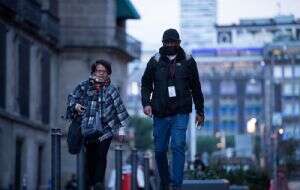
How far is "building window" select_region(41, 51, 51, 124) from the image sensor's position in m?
48.8

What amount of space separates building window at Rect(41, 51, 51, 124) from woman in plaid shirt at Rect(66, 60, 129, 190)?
3862 cm

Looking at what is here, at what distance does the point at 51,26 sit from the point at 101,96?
135ft

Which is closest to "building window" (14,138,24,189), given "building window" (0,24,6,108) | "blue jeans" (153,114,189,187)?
"building window" (0,24,6,108)

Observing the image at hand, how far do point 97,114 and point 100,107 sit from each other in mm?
82

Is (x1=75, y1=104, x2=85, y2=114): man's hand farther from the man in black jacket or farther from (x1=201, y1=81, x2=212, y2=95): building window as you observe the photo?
(x1=201, y1=81, x2=212, y2=95): building window

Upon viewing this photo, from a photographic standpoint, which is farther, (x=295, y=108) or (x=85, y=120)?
(x=295, y=108)

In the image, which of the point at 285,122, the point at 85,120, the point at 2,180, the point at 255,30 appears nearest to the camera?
the point at 85,120

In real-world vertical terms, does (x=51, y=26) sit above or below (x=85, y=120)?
above

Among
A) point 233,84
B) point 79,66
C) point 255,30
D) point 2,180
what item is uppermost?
point 255,30

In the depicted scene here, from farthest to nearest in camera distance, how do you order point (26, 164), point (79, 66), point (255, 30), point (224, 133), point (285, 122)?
1. point (255, 30)
2. point (224, 133)
3. point (285, 122)
4. point (79, 66)
5. point (26, 164)

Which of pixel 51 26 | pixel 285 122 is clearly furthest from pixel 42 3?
pixel 285 122

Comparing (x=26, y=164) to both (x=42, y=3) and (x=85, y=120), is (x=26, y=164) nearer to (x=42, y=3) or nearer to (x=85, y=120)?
(x=42, y=3)

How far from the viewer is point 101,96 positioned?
9.92 m

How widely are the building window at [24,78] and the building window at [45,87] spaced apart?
3647 mm
